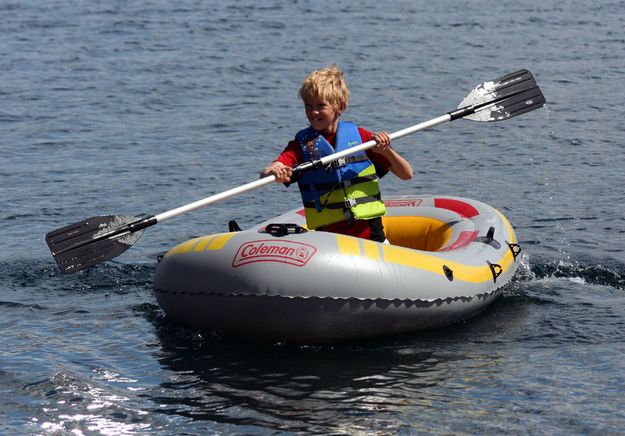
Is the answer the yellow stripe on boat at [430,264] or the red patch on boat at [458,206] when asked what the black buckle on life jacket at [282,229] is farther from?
the red patch on boat at [458,206]

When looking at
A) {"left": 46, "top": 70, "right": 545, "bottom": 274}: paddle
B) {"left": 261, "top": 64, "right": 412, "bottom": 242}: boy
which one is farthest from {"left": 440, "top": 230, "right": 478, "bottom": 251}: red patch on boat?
{"left": 46, "top": 70, "right": 545, "bottom": 274}: paddle

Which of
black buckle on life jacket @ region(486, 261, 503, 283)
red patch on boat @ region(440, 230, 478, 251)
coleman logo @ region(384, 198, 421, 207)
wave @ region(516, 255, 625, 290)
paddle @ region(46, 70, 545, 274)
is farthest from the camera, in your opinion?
coleman logo @ region(384, 198, 421, 207)

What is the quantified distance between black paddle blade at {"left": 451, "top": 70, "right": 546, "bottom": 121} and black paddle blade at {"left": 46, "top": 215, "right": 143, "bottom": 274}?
93.1 inches

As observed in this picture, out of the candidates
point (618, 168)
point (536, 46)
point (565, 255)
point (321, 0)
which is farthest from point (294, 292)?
point (321, 0)

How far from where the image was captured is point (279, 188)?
10305mm

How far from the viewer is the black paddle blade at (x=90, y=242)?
6.68 m

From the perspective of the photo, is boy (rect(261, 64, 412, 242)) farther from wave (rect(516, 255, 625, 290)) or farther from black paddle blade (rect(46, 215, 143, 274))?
wave (rect(516, 255, 625, 290))

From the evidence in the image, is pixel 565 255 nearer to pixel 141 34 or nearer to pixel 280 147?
pixel 280 147

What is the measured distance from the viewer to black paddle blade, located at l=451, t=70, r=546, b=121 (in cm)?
761

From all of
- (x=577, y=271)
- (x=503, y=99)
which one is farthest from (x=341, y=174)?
(x=577, y=271)

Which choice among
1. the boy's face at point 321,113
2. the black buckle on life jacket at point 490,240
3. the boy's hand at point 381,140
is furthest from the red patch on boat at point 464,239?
the boy's face at point 321,113

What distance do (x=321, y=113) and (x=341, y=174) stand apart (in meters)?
0.39

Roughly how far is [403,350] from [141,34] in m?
12.0

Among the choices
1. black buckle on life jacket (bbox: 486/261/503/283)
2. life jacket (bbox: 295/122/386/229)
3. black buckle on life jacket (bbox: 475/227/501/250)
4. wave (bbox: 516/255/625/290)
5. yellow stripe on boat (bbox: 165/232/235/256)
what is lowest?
wave (bbox: 516/255/625/290)
